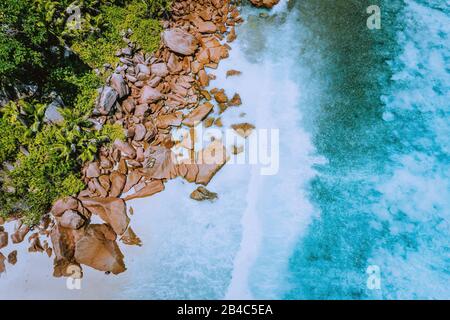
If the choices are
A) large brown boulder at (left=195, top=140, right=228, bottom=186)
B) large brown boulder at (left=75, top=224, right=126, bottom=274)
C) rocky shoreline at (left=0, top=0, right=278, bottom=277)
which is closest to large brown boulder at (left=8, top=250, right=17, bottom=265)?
rocky shoreline at (left=0, top=0, right=278, bottom=277)

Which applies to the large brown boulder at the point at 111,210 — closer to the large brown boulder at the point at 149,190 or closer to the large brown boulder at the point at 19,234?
the large brown boulder at the point at 149,190

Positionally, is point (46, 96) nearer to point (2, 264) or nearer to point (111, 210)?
point (111, 210)

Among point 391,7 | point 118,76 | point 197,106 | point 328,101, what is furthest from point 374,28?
point 118,76

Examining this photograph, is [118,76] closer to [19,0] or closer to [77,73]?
[77,73]

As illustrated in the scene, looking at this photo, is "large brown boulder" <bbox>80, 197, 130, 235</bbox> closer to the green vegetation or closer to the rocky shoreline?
the rocky shoreline

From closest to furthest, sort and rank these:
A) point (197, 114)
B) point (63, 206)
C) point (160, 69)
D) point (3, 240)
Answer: point (3, 240) → point (63, 206) → point (197, 114) → point (160, 69)

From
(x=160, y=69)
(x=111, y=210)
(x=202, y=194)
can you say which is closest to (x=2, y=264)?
(x=111, y=210)
